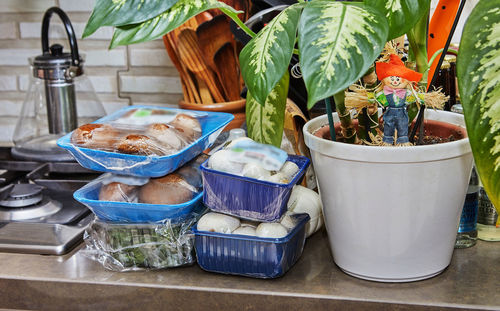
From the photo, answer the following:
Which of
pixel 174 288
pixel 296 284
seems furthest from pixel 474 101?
pixel 174 288

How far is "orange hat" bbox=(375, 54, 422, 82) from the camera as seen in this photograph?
0.78 m

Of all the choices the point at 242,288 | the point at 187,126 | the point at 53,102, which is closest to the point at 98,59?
the point at 53,102

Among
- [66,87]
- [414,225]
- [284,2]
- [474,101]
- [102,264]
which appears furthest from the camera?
[66,87]

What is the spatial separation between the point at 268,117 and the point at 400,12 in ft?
1.00

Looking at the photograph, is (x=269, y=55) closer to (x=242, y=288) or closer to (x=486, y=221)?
(x=242, y=288)

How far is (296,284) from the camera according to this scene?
848 millimetres

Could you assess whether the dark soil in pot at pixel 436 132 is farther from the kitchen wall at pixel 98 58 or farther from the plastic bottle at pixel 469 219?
the kitchen wall at pixel 98 58

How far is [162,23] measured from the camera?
0.77 m

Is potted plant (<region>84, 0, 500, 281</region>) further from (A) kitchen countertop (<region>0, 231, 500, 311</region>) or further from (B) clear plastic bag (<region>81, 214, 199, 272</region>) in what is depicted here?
(B) clear plastic bag (<region>81, 214, 199, 272</region>)

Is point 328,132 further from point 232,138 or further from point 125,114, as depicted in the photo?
point 125,114

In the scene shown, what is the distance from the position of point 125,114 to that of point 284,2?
39 centimetres

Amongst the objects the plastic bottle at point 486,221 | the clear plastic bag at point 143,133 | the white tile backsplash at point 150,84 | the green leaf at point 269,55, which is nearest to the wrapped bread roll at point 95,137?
the clear plastic bag at point 143,133

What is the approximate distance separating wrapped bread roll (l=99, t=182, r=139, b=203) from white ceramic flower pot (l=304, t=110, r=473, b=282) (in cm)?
26

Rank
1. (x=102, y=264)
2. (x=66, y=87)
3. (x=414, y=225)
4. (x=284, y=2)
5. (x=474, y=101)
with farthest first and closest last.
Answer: (x=66, y=87) < (x=284, y=2) < (x=102, y=264) < (x=414, y=225) < (x=474, y=101)
